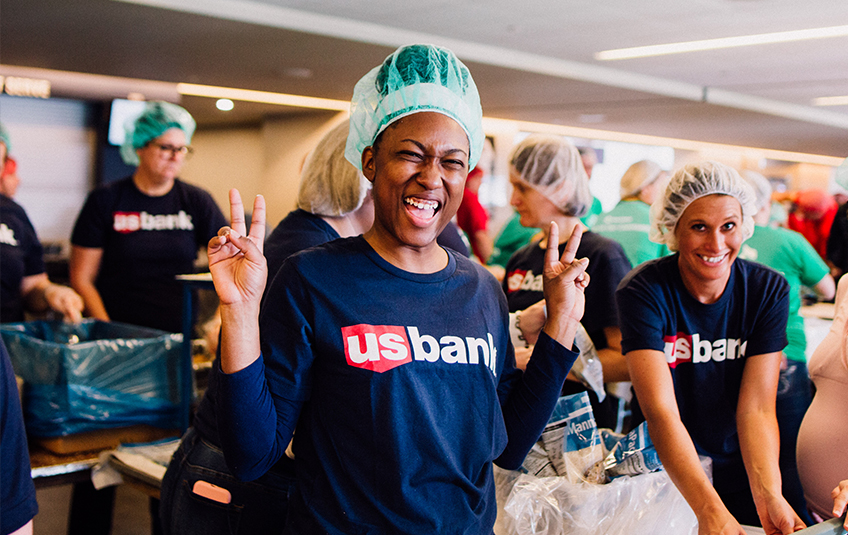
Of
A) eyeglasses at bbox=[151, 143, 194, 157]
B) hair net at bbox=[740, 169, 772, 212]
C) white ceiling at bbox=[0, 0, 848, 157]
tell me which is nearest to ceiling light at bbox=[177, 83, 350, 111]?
white ceiling at bbox=[0, 0, 848, 157]

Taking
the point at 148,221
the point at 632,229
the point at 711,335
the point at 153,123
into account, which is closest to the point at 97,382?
the point at 148,221

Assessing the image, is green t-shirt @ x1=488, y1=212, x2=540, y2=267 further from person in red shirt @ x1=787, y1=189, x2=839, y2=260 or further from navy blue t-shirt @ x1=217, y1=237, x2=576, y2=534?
A: person in red shirt @ x1=787, y1=189, x2=839, y2=260

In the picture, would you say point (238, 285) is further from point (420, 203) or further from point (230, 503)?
point (230, 503)

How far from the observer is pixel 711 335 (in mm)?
1634

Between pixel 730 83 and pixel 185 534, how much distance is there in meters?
8.22

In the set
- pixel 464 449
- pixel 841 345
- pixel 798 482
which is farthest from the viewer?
pixel 798 482

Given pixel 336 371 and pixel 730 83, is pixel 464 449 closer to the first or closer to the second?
pixel 336 371

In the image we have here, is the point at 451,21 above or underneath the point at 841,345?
above

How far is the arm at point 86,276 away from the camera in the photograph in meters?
2.83

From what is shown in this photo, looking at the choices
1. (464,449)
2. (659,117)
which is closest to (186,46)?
(464,449)

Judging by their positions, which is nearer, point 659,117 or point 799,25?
point 799,25

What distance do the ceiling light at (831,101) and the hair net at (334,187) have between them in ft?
29.1

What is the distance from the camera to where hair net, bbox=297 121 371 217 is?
5.17ft

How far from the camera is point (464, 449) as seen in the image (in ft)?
3.56
